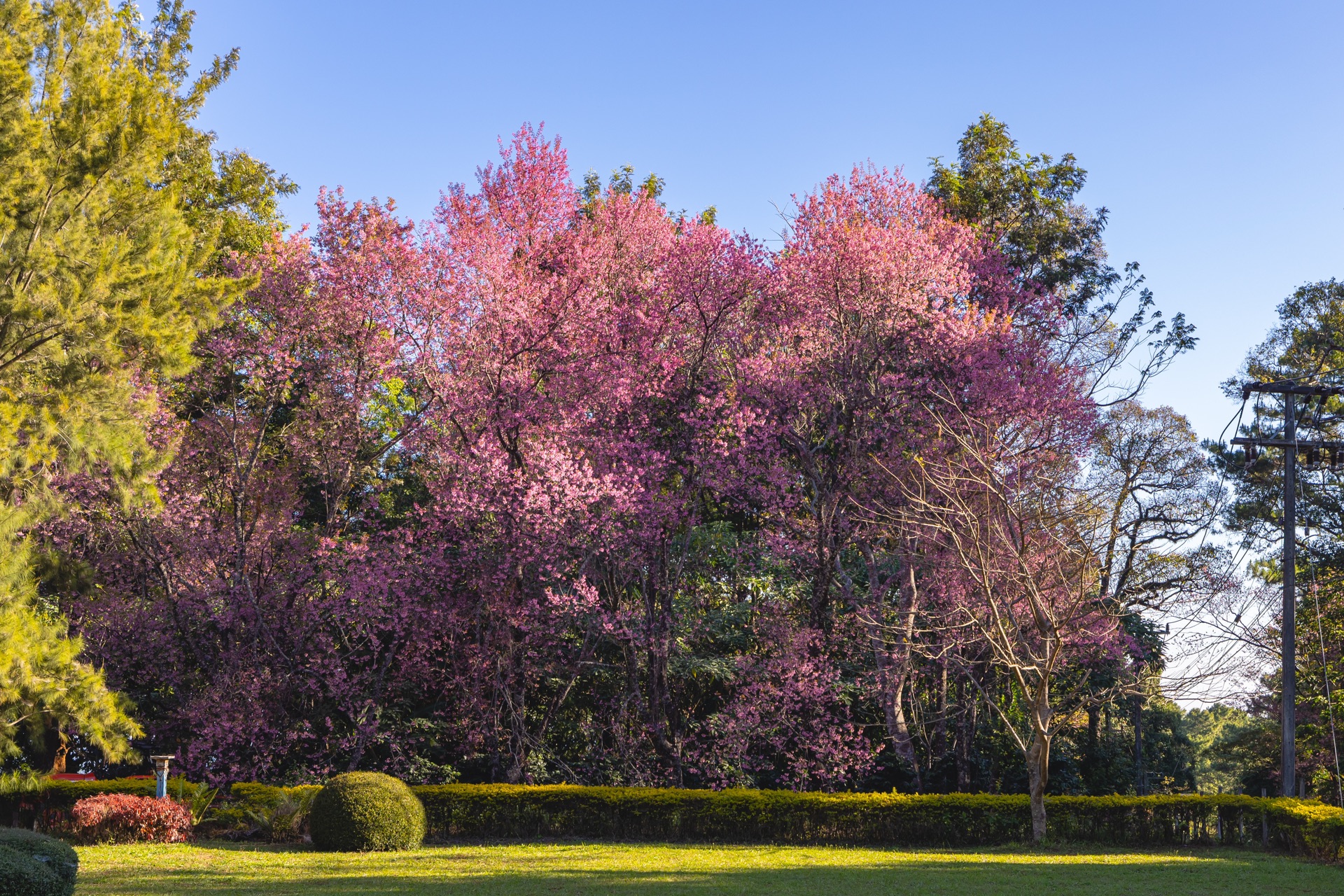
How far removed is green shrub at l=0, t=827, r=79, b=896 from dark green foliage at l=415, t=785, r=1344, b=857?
848cm

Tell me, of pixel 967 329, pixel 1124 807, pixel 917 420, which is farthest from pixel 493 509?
pixel 1124 807

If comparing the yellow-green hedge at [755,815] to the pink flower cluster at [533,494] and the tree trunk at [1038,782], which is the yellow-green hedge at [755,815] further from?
the pink flower cluster at [533,494]

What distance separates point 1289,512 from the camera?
1873cm

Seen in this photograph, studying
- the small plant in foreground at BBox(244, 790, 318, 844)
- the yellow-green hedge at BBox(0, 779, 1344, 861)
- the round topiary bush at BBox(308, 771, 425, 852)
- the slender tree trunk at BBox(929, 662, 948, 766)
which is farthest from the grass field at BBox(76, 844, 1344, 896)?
the slender tree trunk at BBox(929, 662, 948, 766)

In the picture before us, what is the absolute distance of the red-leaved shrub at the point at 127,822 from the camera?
16.0 meters

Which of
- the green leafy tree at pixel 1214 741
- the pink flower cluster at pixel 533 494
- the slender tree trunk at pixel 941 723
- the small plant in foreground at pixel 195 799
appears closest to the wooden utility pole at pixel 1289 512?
the pink flower cluster at pixel 533 494

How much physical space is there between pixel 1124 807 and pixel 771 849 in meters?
6.48

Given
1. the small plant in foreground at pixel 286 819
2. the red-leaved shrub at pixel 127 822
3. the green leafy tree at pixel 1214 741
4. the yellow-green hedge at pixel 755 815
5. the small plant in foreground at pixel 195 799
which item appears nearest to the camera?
the red-leaved shrub at pixel 127 822

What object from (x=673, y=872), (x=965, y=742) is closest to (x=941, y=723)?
(x=965, y=742)

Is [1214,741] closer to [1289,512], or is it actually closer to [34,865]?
[1289,512]

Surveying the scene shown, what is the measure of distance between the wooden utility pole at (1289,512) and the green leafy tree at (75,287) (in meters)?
17.7

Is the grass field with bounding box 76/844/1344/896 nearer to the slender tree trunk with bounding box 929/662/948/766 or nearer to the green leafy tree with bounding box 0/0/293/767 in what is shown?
the green leafy tree with bounding box 0/0/293/767

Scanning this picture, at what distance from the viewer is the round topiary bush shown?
1505cm

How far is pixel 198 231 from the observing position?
78.1 ft
